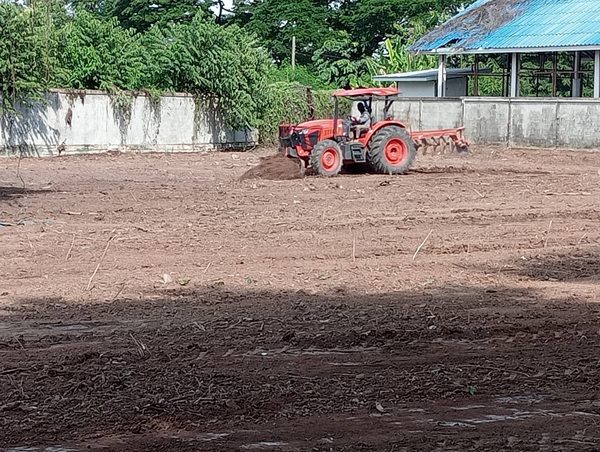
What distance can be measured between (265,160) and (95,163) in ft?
21.9

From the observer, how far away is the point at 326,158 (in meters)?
22.4

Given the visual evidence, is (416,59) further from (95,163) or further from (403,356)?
(403,356)

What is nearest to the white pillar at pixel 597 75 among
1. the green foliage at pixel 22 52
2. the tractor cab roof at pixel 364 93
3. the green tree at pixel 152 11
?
the tractor cab roof at pixel 364 93

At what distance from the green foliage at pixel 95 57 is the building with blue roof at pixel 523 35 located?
13271 millimetres

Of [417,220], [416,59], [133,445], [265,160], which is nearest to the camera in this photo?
[133,445]

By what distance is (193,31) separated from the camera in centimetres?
3450

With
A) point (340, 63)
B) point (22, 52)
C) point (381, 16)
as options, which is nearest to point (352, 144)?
point (22, 52)

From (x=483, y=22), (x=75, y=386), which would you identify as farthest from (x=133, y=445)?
(x=483, y=22)

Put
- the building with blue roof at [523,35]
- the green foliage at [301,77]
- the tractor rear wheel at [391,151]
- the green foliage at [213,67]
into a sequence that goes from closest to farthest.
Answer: the tractor rear wheel at [391,151] → the green foliage at [213,67] → the building with blue roof at [523,35] → the green foliage at [301,77]

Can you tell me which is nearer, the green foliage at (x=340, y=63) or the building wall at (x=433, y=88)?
the building wall at (x=433, y=88)

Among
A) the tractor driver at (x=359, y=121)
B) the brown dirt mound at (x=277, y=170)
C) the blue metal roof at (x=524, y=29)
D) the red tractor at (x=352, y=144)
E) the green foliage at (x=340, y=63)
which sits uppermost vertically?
the blue metal roof at (x=524, y=29)

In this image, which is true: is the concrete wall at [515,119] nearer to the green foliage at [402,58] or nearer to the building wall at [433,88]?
the building wall at [433,88]

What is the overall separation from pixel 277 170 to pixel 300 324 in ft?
46.6

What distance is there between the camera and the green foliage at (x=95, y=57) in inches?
1281
